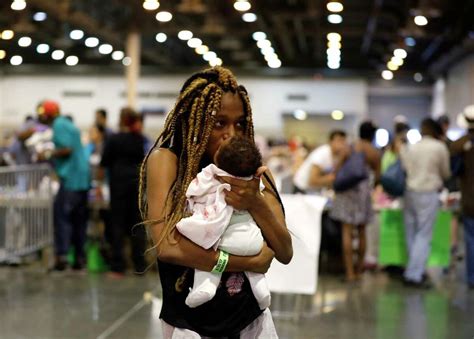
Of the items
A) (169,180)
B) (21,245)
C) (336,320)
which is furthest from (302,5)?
(169,180)

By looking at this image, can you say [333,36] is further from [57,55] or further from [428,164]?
[428,164]

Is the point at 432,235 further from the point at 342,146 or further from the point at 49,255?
the point at 49,255

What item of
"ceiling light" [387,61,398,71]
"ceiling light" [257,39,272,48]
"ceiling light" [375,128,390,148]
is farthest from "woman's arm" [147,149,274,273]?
"ceiling light" [387,61,398,71]

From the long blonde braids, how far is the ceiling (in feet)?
39.5

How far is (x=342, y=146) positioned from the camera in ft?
29.8

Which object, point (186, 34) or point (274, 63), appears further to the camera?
point (274, 63)

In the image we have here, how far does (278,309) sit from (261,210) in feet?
17.1

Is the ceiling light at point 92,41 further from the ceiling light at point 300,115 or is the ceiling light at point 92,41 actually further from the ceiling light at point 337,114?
the ceiling light at point 337,114

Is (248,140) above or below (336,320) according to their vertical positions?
above

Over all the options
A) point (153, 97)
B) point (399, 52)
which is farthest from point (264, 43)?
point (153, 97)

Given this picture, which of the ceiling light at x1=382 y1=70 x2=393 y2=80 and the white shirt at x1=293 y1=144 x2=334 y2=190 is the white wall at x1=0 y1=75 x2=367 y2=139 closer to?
the ceiling light at x1=382 y1=70 x2=393 y2=80

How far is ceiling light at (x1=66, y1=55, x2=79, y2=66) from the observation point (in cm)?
2808

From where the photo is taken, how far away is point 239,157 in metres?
2.20

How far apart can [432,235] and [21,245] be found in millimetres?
4443
